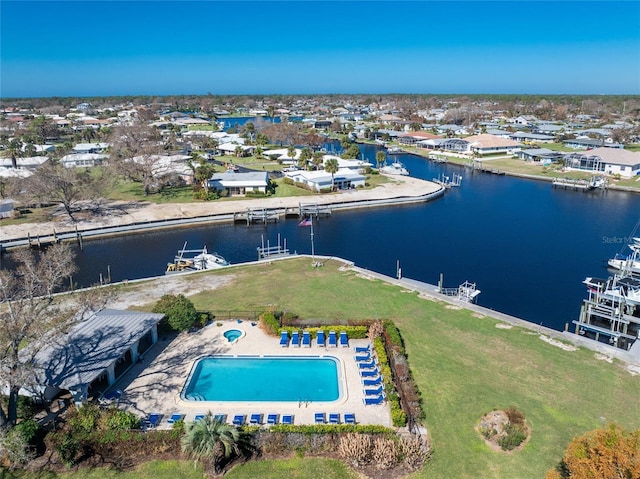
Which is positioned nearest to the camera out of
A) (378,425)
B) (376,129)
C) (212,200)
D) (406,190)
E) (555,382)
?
(378,425)

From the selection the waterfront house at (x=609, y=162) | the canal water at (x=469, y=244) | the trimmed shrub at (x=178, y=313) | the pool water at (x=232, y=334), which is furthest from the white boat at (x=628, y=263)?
the waterfront house at (x=609, y=162)

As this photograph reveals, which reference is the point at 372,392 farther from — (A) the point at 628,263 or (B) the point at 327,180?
(B) the point at 327,180

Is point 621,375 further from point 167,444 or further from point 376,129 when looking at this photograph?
point 376,129

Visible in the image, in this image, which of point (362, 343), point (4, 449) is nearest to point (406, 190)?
point (362, 343)

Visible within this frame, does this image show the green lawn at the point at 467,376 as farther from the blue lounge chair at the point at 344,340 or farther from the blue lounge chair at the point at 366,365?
the blue lounge chair at the point at 366,365

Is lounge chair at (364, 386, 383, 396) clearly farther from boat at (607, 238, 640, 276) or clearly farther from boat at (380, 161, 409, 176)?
boat at (380, 161, 409, 176)

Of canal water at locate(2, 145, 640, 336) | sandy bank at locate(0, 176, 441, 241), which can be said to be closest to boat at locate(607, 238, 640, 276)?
canal water at locate(2, 145, 640, 336)
